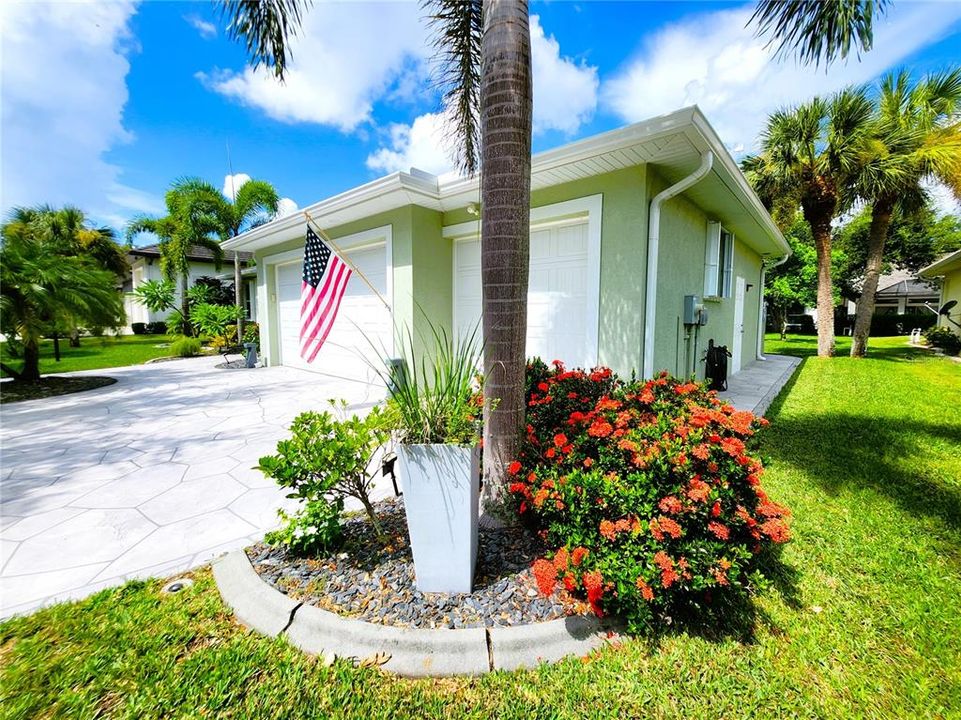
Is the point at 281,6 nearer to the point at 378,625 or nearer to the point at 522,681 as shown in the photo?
the point at 378,625

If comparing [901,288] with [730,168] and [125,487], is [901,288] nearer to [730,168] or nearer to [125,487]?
[730,168]

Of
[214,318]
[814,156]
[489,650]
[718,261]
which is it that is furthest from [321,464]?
[214,318]

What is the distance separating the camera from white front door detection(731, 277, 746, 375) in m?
10.2

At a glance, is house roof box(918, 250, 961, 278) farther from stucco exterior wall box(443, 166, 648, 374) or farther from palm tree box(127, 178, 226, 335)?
palm tree box(127, 178, 226, 335)

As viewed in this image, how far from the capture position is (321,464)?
235cm

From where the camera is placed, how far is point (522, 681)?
1.86m

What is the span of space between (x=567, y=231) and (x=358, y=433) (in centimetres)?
477

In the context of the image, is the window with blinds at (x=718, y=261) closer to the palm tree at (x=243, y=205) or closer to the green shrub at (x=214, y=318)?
the palm tree at (x=243, y=205)

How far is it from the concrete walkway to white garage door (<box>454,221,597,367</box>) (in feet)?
7.93

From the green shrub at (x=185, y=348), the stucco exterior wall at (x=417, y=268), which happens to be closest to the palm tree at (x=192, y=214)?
the green shrub at (x=185, y=348)

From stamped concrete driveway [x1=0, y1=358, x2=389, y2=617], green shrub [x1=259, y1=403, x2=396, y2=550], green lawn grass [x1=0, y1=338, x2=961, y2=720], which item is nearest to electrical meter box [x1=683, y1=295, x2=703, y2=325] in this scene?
green lawn grass [x1=0, y1=338, x2=961, y2=720]

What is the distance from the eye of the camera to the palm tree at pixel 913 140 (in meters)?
10.5

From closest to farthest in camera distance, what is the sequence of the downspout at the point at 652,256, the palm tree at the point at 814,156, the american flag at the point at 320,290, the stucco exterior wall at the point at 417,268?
1. the american flag at the point at 320,290
2. the downspout at the point at 652,256
3. the stucco exterior wall at the point at 417,268
4. the palm tree at the point at 814,156

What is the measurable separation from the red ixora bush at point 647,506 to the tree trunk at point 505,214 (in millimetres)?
328
